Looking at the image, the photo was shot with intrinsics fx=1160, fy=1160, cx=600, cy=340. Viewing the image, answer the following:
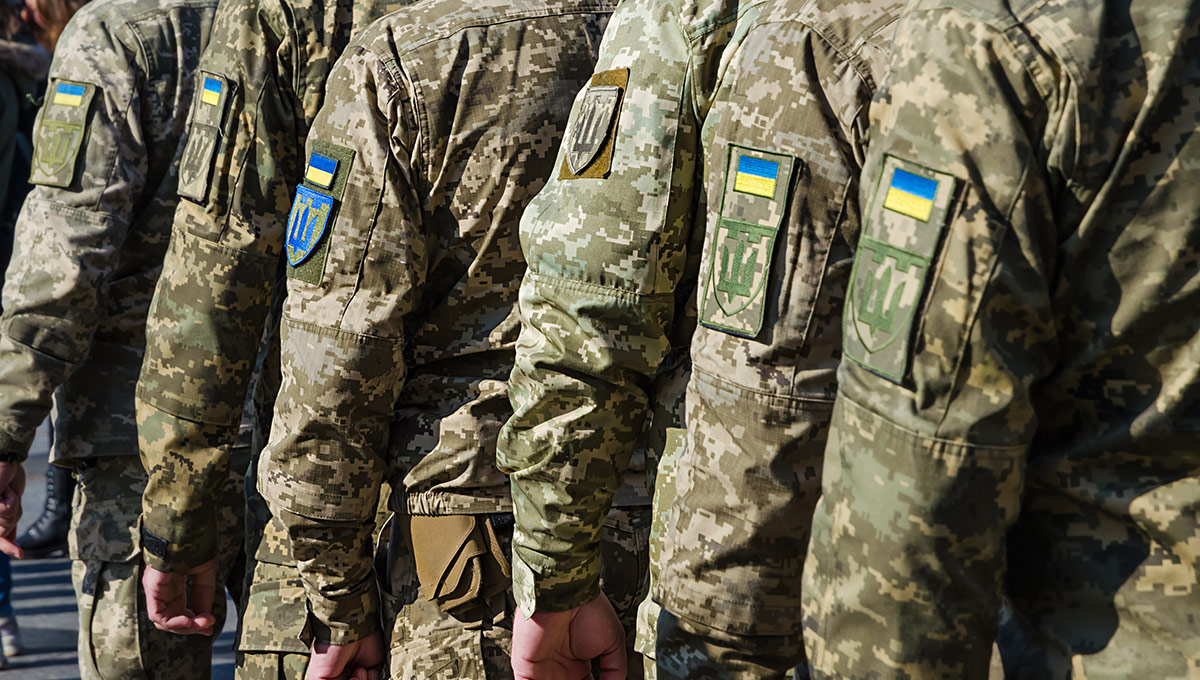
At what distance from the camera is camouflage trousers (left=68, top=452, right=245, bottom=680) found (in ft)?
9.39

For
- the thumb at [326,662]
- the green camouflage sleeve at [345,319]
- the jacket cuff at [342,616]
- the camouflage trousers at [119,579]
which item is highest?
the green camouflage sleeve at [345,319]

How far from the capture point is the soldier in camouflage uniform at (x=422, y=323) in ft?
6.70

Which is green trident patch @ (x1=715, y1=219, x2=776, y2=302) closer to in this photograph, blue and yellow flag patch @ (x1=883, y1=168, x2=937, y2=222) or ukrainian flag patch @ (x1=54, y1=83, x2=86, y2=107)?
blue and yellow flag patch @ (x1=883, y1=168, x2=937, y2=222)

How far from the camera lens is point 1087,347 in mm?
1159

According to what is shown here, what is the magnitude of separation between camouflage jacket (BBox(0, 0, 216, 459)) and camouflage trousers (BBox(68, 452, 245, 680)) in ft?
0.74

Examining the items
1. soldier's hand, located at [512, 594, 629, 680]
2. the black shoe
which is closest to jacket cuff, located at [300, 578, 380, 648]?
soldier's hand, located at [512, 594, 629, 680]

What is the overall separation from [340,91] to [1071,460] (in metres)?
1.42

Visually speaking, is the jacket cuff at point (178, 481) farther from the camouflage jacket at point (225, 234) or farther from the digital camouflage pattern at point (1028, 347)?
the digital camouflage pattern at point (1028, 347)

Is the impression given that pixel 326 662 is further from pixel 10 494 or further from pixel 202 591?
pixel 10 494

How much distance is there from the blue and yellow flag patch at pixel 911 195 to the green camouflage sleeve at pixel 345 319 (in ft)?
3.54

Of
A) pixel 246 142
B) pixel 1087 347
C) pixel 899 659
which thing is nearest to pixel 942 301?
pixel 1087 347

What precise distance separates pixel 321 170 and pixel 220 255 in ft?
1.69

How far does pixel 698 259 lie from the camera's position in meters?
1.80

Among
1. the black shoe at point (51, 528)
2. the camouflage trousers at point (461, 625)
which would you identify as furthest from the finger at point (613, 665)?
the black shoe at point (51, 528)
